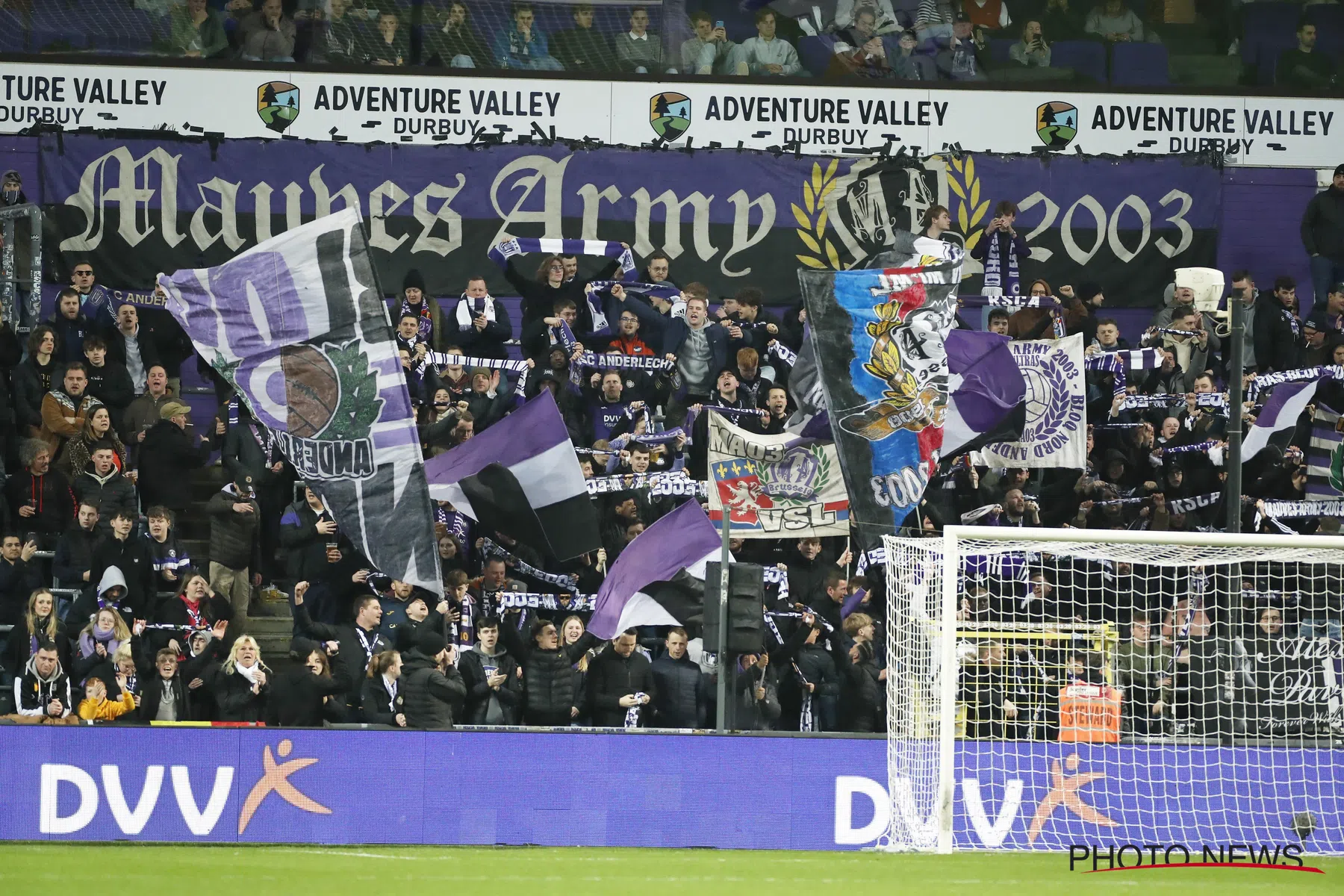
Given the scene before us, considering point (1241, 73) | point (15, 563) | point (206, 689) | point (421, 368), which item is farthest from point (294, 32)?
point (1241, 73)

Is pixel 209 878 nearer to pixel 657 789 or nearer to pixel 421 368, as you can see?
pixel 657 789

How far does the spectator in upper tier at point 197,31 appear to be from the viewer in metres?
18.9

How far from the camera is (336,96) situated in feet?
62.0

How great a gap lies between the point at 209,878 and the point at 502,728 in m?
2.95

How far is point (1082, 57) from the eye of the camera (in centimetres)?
1977

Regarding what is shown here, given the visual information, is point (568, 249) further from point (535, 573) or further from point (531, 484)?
point (535, 573)

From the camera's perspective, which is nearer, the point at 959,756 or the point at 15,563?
the point at 959,756

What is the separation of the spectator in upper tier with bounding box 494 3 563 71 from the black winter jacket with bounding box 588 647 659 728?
7.92 metres

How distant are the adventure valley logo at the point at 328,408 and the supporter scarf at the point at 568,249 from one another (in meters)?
2.55

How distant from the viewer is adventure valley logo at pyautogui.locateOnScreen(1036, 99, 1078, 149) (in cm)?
1933

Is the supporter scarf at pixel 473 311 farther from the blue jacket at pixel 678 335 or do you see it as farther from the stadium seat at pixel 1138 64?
the stadium seat at pixel 1138 64

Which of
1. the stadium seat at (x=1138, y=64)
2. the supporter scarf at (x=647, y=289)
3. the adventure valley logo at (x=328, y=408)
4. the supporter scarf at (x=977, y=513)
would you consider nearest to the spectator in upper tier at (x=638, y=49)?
the supporter scarf at (x=647, y=289)

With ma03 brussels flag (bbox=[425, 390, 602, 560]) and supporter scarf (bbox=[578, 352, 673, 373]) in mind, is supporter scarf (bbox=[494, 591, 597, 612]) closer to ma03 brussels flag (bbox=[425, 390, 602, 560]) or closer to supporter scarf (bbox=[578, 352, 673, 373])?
ma03 brussels flag (bbox=[425, 390, 602, 560])

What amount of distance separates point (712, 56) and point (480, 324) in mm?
5006
